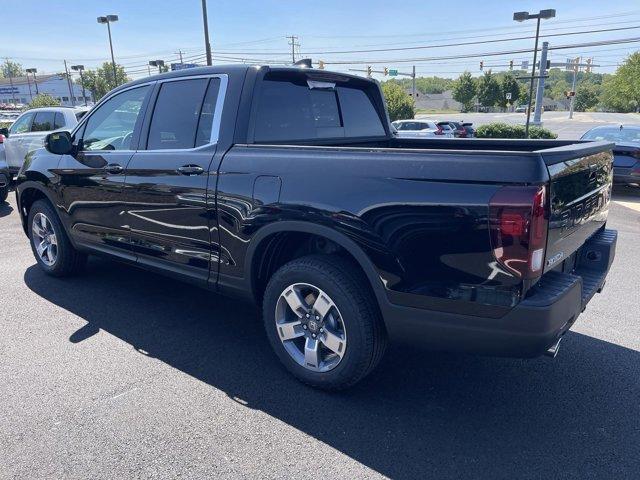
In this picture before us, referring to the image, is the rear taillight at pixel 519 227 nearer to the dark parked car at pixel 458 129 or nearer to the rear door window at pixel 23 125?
the rear door window at pixel 23 125

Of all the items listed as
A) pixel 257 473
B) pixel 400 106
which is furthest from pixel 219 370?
pixel 400 106

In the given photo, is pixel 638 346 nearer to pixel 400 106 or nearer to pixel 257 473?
pixel 257 473

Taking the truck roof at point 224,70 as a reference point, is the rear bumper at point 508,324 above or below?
below

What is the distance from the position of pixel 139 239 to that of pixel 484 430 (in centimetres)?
284

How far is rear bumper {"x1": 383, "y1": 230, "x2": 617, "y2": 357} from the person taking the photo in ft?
7.63

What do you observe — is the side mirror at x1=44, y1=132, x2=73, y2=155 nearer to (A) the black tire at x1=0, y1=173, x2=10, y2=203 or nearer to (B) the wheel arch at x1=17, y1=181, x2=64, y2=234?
(B) the wheel arch at x1=17, y1=181, x2=64, y2=234

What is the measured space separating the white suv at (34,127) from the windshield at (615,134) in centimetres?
1080

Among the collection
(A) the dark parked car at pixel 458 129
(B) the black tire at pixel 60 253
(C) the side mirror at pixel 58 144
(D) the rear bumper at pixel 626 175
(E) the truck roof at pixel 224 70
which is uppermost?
(E) the truck roof at pixel 224 70

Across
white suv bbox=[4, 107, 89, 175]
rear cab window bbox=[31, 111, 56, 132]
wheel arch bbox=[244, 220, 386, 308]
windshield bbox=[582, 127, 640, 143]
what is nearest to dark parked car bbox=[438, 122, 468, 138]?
windshield bbox=[582, 127, 640, 143]

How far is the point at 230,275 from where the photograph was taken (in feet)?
11.1

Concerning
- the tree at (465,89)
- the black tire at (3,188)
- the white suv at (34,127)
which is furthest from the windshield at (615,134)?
the tree at (465,89)

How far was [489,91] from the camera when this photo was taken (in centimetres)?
8669

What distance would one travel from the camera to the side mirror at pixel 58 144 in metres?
4.32

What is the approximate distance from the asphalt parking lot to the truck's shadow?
1 centimetres
